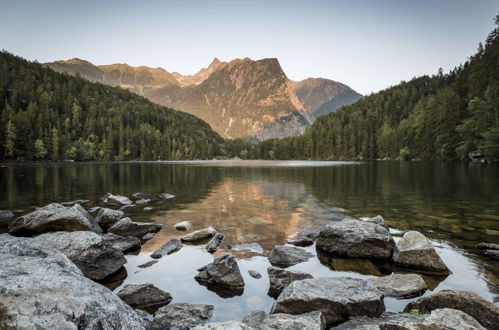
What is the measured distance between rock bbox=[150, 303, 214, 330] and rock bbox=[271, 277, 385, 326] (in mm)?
1781

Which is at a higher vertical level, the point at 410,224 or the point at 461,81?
the point at 461,81

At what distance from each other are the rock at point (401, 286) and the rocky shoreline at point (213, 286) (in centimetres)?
3

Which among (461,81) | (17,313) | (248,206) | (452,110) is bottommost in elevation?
(248,206)

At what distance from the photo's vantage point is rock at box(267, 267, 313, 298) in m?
8.27

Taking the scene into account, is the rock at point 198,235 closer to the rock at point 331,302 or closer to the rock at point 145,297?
the rock at point 145,297

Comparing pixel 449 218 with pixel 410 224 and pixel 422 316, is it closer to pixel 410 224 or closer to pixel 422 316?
pixel 410 224

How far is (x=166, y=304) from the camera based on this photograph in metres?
7.68

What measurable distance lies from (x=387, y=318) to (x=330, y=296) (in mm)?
1351

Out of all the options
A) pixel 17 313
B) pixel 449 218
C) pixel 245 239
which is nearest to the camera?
pixel 17 313

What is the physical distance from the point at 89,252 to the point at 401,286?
10370 millimetres

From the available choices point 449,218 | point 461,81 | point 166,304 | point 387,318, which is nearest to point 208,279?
Answer: point 166,304

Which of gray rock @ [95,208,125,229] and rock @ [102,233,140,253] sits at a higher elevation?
gray rock @ [95,208,125,229]

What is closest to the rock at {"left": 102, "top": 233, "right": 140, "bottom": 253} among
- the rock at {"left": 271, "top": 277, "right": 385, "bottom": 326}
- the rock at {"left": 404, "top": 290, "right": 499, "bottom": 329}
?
the rock at {"left": 271, "top": 277, "right": 385, "bottom": 326}

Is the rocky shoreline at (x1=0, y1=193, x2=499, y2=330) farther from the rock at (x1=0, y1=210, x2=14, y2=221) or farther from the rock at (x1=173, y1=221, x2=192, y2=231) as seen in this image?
the rock at (x1=0, y1=210, x2=14, y2=221)
